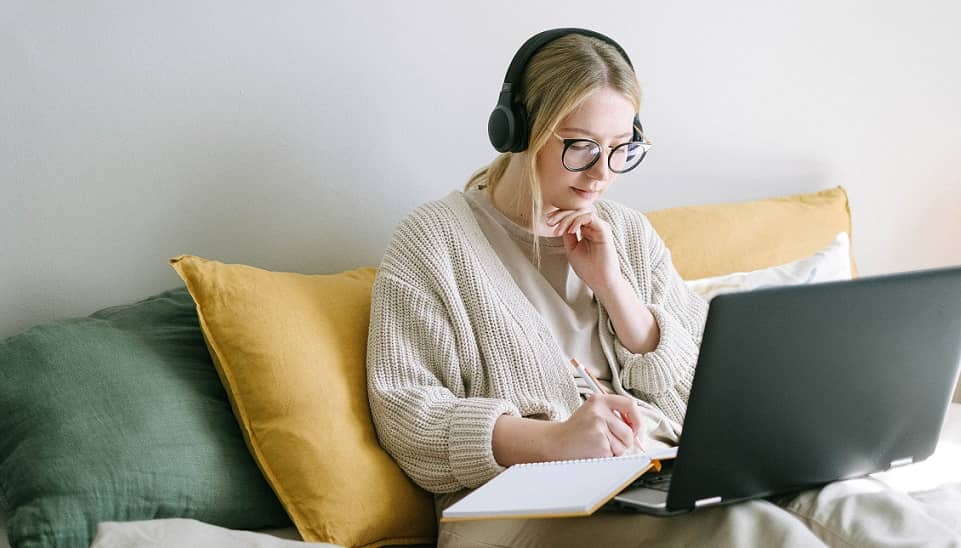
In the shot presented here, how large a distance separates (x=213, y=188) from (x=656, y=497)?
3.15 ft

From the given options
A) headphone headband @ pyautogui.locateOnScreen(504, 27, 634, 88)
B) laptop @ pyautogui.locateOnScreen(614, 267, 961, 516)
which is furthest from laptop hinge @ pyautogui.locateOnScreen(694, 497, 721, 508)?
headphone headband @ pyautogui.locateOnScreen(504, 27, 634, 88)

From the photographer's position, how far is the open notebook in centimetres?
113

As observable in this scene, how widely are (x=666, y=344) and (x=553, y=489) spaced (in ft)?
1.77

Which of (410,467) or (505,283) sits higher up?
(505,283)

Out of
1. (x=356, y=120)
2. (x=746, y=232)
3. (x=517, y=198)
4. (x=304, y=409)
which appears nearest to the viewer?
(x=304, y=409)

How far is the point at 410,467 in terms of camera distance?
1513 mm

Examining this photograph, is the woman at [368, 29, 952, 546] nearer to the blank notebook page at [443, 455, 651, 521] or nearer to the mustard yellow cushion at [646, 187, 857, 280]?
the blank notebook page at [443, 455, 651, 521]

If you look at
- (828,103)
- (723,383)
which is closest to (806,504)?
(723,383)

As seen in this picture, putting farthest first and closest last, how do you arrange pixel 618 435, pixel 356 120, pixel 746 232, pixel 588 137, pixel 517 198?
pixel 746 232 < pixel 356 120 < pixel 517 198 < pixel 588 137 < pixel 618 435

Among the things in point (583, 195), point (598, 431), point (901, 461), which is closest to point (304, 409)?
point (598, 431)

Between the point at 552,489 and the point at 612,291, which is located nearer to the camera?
the point at 552,489

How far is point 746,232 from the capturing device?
2203 millimetres

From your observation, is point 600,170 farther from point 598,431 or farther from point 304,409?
point 304,409

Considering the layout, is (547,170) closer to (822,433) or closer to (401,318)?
(401,318)
